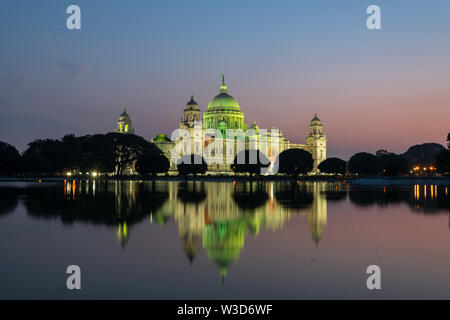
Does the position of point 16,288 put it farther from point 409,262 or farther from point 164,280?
point 409,262

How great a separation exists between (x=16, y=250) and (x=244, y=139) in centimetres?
13091

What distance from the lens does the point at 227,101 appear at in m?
145

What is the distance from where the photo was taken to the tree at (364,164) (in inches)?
4375

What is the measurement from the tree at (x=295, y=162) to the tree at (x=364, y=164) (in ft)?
49.6

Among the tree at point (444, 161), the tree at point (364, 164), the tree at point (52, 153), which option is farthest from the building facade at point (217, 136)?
the tree at point (444, 161)

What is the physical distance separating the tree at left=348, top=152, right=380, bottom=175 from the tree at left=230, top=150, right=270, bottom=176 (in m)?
25.7

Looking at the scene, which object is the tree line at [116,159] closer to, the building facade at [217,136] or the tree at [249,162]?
the tree at [249,162]

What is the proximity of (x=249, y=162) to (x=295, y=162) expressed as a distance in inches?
487

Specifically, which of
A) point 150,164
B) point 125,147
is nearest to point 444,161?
point 150,164

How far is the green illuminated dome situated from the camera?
14350cm

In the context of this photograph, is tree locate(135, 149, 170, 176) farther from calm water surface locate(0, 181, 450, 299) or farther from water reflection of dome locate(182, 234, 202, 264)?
water reflection of dome locate(182, 234, 202, 264)

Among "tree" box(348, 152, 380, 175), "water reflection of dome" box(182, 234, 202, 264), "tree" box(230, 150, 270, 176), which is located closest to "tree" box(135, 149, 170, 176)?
"tree" box(230, 150, 270, 176)

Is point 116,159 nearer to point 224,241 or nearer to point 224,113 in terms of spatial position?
point 224,113

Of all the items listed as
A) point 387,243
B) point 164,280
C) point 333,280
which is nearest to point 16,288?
point 164,280
